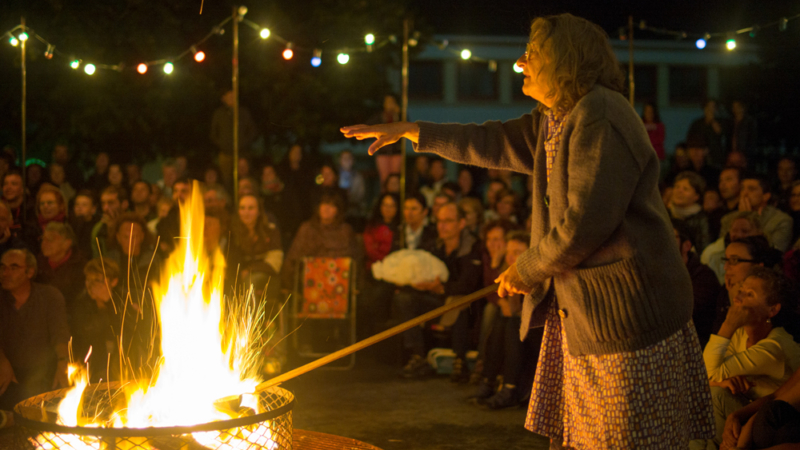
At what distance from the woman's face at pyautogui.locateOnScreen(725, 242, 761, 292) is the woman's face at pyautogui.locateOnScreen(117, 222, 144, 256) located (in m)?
4.34

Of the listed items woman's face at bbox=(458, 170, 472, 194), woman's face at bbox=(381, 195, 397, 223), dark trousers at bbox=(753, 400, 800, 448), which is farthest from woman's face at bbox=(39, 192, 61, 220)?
dark trousers at bbox=(753, 400, 800, 448)

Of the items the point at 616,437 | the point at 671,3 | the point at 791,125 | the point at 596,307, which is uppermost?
the point at 671,3

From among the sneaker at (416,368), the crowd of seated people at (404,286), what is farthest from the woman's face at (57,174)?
the sneaker at (416,368)

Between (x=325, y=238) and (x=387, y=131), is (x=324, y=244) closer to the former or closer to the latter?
(x=325, y=238)

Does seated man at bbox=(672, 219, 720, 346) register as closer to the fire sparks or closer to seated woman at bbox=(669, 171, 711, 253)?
seated woman at bbox=(669, 171, 711, 253)

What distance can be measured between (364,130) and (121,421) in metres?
1.47

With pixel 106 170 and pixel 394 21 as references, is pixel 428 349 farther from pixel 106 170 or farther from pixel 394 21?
pixel 394 21

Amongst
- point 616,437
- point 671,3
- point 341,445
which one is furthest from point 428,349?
point 671,3

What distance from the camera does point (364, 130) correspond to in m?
3.15

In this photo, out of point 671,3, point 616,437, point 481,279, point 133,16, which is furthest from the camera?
point 671,3

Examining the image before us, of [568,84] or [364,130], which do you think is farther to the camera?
[364,130]

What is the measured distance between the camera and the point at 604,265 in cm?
257

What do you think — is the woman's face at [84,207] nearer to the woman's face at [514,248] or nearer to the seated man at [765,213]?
the woman's face at [514,248]

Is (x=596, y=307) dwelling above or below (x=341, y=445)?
above
